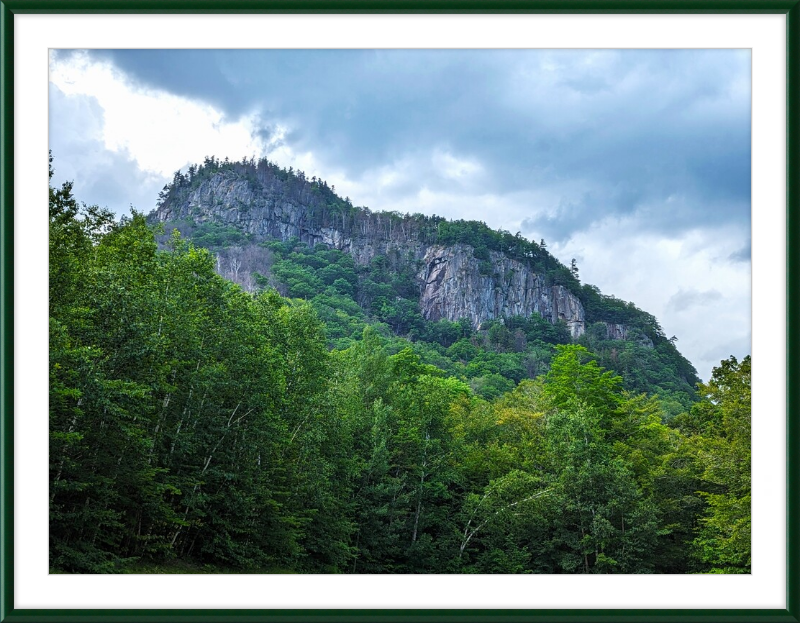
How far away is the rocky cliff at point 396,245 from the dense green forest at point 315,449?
843 inches

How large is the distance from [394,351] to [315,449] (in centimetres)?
1804

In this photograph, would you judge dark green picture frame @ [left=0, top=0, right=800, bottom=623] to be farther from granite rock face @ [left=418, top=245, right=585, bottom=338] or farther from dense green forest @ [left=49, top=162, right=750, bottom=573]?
granite rock face @ [left=418, top=245, right=585, bottom=338]

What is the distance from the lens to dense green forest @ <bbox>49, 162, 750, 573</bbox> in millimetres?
9062

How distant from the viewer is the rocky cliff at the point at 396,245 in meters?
A: 51.4

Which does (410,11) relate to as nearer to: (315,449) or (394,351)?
(315,449)

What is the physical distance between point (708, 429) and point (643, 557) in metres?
4.53

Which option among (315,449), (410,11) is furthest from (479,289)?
(410,11)

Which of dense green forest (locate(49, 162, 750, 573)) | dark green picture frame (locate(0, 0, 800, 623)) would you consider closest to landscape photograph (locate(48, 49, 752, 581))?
dense green forest (locate(49, 162, 750, 573))

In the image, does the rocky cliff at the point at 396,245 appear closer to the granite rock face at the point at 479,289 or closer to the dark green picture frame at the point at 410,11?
the granite rock face at the point at 479,289

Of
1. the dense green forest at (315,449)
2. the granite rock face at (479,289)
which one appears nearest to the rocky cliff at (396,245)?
the granite rock face at (479,289)

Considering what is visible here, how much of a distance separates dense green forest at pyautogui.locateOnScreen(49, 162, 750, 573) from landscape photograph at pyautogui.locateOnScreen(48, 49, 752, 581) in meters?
0.08

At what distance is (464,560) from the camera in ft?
64.1
